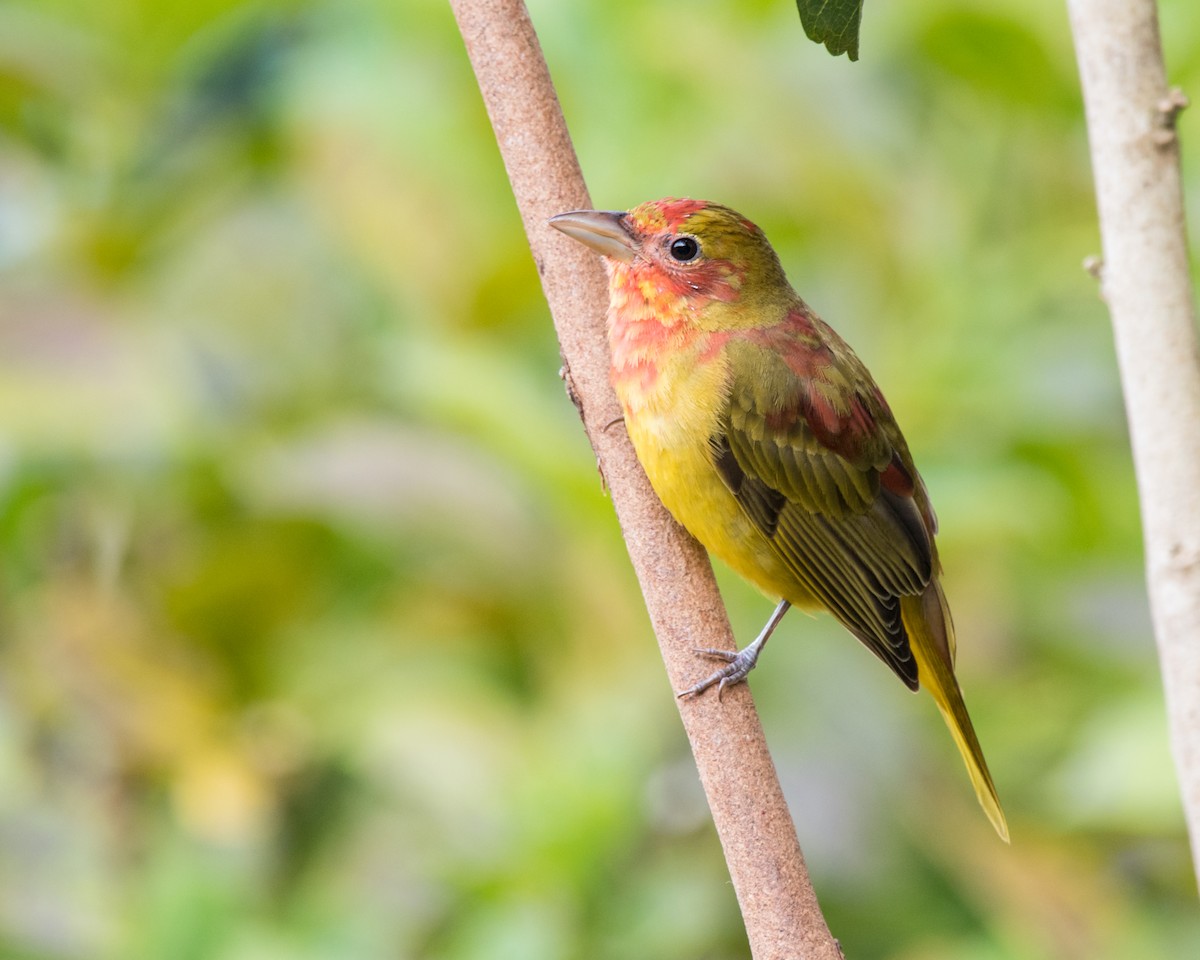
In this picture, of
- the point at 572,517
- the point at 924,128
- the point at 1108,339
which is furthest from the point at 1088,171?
the point at 572,517

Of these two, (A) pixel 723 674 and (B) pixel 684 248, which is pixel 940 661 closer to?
(B) pixel 684 248

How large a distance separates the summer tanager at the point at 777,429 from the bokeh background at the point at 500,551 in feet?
0.93

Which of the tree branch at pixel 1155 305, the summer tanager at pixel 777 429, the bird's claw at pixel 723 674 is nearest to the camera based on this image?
the tree branch at pixel 1155 305

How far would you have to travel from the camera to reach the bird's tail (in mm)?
2285

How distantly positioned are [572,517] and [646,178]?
0.68m

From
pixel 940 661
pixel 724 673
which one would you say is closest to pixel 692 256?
pixel 940 661

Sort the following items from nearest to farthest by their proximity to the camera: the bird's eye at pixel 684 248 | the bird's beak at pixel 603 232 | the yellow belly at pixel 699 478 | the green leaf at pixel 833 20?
the green leaf at pixel 833 20
the bird's beak at pixel 603 232
the yellow belly at pixel 699 478
the bird's eye at pixel 684 248

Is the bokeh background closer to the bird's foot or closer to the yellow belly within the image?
the yellow belly

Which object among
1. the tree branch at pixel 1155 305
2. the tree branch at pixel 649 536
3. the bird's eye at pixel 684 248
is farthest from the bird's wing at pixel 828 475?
the tree branch at pixel 1155 305

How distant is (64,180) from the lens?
3277 millimetres

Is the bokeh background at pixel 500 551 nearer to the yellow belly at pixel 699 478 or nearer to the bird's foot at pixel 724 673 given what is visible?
the yellow belly at pixel 699 478

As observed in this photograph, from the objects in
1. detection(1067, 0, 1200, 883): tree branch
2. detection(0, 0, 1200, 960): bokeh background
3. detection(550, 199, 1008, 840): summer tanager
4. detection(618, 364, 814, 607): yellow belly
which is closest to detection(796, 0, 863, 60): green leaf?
detection(1067, 0, 1200, 883): tree branch

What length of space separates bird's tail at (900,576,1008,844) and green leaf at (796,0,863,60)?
3.94ft

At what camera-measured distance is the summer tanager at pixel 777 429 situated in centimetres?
227
